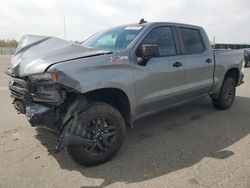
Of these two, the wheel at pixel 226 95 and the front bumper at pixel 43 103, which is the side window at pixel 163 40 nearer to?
the front bumper at pixel 43 103

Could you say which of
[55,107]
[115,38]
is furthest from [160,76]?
[55,107]

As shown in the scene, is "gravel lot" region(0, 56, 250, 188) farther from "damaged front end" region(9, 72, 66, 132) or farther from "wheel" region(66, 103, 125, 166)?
"damaged front end" region(9, 72, 66, 132)

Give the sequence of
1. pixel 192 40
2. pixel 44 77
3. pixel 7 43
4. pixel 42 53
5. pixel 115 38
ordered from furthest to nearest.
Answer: pixel 7 43
pixel 192 40
pixel 115 38
pixel 42 53
pixel 44 77

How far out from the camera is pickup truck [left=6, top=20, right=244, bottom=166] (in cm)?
366

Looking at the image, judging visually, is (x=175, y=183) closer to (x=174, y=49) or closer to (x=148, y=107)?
(x=148, y=107)

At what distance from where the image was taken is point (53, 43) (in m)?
4.36

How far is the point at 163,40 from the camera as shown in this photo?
5.00 meters

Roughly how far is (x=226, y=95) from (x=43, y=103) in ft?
14.8

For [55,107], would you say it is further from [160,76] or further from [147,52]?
[160,76]

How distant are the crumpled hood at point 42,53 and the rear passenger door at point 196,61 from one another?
1.89m

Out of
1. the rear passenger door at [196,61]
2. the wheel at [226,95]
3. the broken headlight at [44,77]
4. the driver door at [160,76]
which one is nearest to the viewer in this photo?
the broken headlight at [44,77]

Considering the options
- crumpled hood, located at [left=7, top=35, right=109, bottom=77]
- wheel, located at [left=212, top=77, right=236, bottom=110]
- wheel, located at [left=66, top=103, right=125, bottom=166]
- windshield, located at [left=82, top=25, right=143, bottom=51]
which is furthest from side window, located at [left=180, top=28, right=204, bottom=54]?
wheel, located at [left=66, top=103, right=125, bottom=166]

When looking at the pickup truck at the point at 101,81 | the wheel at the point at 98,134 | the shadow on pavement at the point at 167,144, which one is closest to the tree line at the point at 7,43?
the shadow on pavement at the point at 167,144

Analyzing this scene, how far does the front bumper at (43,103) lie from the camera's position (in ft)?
11.9
